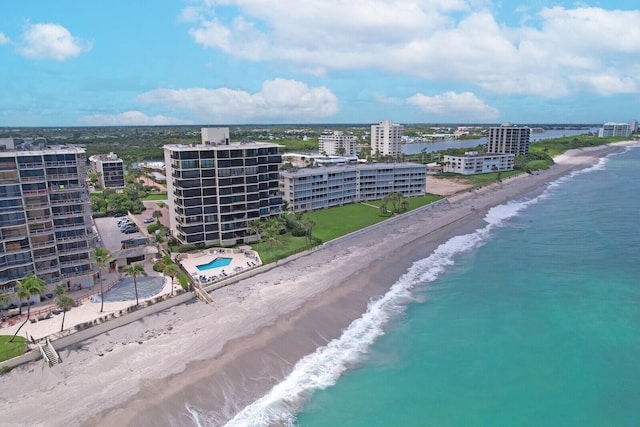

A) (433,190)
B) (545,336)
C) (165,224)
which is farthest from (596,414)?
(433,190)

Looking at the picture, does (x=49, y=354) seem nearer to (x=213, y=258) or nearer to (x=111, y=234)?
(x=213, y=258)

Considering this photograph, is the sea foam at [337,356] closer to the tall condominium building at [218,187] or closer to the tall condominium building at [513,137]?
the tall condominium building at [218,187]

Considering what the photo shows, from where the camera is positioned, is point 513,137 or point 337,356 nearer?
point 337,356

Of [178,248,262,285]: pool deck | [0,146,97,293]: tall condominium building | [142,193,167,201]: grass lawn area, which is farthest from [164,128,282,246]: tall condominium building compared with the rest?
[142,193,167,201]: grass lawn area

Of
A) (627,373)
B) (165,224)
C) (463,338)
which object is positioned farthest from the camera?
(165,224)

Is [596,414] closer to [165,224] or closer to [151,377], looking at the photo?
[151,377]

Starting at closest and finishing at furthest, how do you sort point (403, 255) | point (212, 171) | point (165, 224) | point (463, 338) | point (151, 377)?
point (151, 377) < point (463, 338) < point (212, 171) < point (403, 255) < point (165, 224)

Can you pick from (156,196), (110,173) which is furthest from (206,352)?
(110,173)
